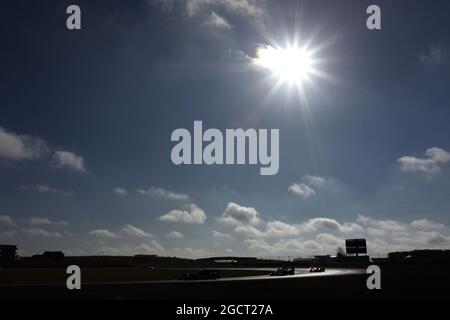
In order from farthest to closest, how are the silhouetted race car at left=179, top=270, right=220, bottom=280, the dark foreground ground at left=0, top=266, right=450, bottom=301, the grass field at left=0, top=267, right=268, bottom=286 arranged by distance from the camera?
the silhouetted race car at left=179, top=270, right=220, bottom=280
the grass field at left=0, top=267, right=268, bottom=286
the dark foreground ground at left=0, top=266, right=450, bottom=301

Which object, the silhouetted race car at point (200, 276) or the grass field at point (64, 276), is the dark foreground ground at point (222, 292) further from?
the silhouetted race car at point (200, 276)

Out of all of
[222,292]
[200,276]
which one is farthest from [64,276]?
[222,292]

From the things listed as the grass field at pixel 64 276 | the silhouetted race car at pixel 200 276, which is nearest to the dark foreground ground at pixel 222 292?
the grass field at pixel 64 276

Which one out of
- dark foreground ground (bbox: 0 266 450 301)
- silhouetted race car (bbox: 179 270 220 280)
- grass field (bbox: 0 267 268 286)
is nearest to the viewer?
dark foreground ground (bbox: 0 266 450 301)

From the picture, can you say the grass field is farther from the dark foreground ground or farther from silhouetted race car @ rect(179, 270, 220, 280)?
the dark foreground ground

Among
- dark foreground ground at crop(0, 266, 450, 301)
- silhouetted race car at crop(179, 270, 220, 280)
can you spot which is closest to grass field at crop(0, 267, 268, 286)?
silhouetted race car at crop(179, 270, 220, 280)

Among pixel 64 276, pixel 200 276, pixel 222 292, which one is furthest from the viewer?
pixel 64 276

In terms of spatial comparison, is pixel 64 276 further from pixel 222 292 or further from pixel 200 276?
pixel 222 292

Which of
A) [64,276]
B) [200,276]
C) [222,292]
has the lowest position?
[64,276]

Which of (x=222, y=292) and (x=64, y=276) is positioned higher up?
(x=222, y=292)

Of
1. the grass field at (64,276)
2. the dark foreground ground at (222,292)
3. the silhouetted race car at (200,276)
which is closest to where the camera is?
the dark foreground ground at (222,292)
